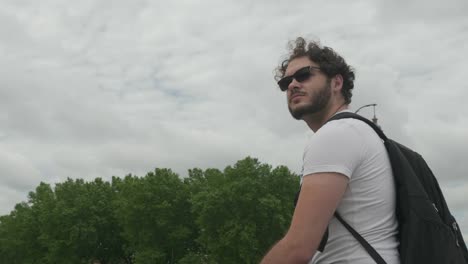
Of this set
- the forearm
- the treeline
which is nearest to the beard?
the forearm

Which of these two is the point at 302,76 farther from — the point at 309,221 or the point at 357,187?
the point at 309,221

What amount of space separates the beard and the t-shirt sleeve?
0.28 metres

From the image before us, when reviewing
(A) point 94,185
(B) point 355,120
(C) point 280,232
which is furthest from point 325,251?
(A) point 94,185

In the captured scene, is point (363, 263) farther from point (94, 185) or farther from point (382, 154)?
point (94, 185)

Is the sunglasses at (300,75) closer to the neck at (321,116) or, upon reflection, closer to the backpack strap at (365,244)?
the neck at (321,116)

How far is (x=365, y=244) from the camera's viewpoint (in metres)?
2.58

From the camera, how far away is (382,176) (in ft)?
8.77

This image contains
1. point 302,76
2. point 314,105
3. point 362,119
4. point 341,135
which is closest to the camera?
point 341,135

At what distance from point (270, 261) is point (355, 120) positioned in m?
0.73

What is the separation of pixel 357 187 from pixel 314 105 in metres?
0.48

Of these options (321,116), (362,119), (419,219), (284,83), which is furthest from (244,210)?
(419,219)

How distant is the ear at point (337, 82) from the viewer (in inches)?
121

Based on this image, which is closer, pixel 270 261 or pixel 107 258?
pixel 270 261

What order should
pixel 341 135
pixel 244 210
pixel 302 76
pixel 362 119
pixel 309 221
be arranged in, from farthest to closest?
pixel 244 210, pixel 302 76, pixel 362 119, pixel 341 135, pixel 309 221
